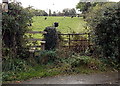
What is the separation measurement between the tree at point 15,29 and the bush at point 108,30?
255 centimetres

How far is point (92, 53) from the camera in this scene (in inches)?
272

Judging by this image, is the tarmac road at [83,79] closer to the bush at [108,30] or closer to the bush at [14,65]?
the bush at [14,65]

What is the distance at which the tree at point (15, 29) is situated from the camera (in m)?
5.29

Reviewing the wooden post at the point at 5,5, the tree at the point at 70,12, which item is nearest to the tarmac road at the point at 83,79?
the wooden post at the point at 5,5

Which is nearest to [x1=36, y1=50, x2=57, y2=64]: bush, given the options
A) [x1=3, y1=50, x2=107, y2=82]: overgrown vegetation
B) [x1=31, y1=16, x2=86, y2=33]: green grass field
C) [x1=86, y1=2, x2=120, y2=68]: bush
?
[x1=3, y1=50, x2=107, y2=82]: overgrown vegetation

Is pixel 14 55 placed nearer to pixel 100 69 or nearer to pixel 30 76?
pixel 30 76

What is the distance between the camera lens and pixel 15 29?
5.44 metres

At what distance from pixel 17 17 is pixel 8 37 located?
73 centimetres

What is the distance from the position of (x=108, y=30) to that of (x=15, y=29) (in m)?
3.30

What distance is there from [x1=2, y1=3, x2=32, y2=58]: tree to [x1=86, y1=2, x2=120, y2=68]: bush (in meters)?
2.55

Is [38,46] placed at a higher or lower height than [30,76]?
higher

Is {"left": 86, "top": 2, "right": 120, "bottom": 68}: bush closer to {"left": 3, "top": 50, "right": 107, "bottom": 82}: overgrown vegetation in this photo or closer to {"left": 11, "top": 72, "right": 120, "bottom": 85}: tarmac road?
{"left": 3, "top": 50, "right": 107, "bottom": 82}: overgrown vegetation

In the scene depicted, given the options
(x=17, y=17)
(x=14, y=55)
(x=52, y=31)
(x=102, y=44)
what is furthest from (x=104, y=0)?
(x=14, y=55)

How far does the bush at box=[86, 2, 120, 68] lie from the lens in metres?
6.06
